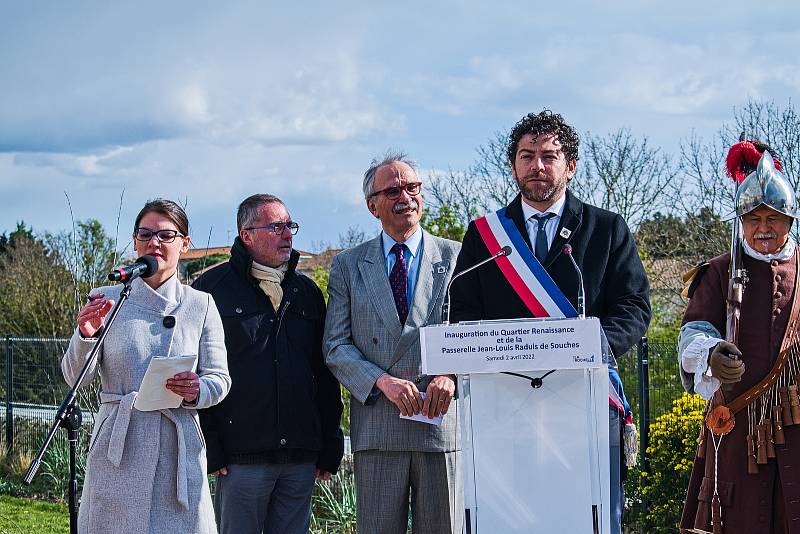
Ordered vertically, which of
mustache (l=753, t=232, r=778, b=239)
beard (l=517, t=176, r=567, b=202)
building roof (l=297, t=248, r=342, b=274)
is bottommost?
mustache (l=753, t=232, r=778, b=239)

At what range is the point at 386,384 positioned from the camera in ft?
14.7

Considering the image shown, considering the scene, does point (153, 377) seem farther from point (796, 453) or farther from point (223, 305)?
point (796, 453)

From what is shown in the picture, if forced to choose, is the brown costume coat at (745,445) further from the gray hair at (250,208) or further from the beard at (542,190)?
the gray hair at (250,208)

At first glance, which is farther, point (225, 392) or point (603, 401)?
point (225, 392)

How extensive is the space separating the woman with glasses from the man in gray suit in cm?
68

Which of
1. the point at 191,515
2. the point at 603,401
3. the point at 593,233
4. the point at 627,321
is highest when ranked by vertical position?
the point at 593,233

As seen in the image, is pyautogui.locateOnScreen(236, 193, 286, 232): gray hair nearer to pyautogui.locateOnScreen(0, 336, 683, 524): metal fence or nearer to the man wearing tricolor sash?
the man wearing tricolor sash

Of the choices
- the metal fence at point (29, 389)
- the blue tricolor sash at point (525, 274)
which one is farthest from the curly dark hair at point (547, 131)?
the metal fence at point (29, 389)

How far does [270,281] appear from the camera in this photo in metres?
4.95

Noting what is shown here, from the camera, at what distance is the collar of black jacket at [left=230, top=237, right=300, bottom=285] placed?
16.2 feet

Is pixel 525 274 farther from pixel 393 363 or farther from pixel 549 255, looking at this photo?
pixel 393 363

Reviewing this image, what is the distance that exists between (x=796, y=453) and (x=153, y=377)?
2.49 metres

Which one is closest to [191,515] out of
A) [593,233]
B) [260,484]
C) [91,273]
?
[260,484]

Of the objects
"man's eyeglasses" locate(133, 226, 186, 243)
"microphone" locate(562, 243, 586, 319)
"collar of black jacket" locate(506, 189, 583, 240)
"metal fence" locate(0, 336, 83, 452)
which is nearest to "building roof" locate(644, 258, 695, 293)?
"metal fence" locate(0, 336, 83, 452)
